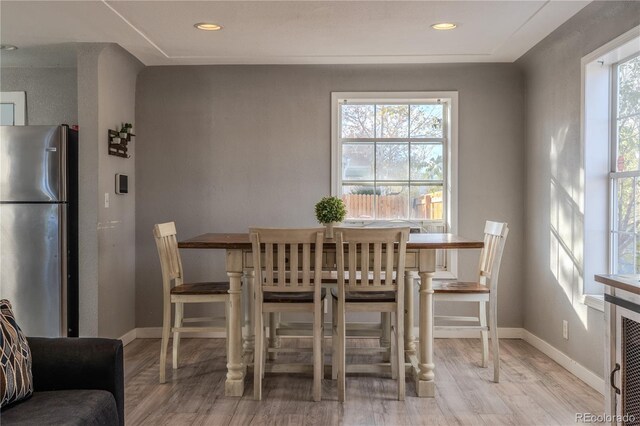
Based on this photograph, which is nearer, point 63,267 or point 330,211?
point 330,211

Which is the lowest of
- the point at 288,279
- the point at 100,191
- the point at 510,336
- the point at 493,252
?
the point at 510,336

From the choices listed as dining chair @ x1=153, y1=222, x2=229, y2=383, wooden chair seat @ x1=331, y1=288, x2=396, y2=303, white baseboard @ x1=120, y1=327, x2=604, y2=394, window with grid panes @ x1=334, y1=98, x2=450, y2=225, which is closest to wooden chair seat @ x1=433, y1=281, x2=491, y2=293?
wooden chair seat @ x1=331, y1=288, x2=396, y2=303

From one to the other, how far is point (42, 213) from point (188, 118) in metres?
1.51

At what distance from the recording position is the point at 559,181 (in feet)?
12.4

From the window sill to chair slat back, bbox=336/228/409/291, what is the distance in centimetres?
127

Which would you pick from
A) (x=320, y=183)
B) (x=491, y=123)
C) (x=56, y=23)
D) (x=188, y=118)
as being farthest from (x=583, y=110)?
(x=56, y=23)

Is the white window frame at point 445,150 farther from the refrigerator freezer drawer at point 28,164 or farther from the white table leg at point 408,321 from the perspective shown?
the refrigerator freezer drawer at point 28,164

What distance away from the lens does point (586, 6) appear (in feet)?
10.2

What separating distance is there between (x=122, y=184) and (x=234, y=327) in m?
1.83

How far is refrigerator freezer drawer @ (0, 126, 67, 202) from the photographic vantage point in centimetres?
358

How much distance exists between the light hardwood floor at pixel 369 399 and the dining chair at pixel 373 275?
0.21 m

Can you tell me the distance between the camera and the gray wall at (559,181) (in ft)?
10.6

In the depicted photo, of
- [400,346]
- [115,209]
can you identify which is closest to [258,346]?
Result: [400,346]

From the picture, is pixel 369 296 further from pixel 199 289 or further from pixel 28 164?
pixel 28 164
